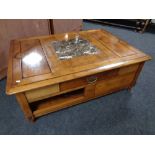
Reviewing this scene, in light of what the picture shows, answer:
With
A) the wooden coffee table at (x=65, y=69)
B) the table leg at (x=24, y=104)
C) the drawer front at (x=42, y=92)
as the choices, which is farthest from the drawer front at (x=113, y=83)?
the table leg at (x=24, y=104)

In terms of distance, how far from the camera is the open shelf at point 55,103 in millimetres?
1035

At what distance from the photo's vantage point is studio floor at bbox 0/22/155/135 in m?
1.05

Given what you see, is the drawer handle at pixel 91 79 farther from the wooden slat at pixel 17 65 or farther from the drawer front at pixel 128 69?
the wooden slat at pixel 17 65

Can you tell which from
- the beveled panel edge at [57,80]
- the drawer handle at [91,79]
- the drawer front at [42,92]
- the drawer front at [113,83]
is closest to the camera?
the beveled panel edge at [57,80]

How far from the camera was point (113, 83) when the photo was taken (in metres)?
1.14

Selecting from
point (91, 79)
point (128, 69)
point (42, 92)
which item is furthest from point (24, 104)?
point (128, 69)

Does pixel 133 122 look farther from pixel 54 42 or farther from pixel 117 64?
pixel 54 42

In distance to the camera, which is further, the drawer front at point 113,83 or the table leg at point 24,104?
the drawer front at point 113,83

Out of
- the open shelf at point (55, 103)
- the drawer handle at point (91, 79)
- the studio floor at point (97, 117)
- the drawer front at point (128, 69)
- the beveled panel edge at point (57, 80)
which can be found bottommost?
the studio floor at point (97, 117)

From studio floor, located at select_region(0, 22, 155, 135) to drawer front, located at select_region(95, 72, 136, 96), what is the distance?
0.14 metres

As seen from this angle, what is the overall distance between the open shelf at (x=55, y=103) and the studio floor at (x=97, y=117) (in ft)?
0.37

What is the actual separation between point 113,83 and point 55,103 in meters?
0.52
